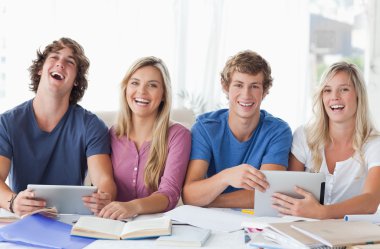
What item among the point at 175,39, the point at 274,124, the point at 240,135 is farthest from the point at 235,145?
the point at 175,39

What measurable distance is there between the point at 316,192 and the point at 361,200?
0.68 feet

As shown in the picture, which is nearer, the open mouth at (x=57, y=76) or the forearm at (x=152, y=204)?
the forearm at (x=152, y=204)

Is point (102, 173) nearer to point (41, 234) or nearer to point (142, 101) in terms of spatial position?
point (142, 101)

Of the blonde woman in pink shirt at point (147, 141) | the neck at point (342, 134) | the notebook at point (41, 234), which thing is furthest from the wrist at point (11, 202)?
the neck at point (342, 134)

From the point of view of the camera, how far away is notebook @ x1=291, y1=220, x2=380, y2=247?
1.60 metres

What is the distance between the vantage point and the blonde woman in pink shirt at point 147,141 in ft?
7.72

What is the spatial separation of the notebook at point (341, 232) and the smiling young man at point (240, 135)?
1.93 feet

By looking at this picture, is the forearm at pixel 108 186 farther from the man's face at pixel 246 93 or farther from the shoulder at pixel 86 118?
the man's face at pixel 246 93

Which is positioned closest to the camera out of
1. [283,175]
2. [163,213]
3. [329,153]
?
[283,175]

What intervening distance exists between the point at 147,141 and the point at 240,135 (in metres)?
0.40

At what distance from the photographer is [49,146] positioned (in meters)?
2.43

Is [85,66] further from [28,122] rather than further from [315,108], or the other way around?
[315,108]

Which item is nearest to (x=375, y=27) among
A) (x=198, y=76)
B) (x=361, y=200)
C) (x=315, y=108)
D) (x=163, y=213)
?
(x=198, y=76)

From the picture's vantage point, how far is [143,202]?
211cm
